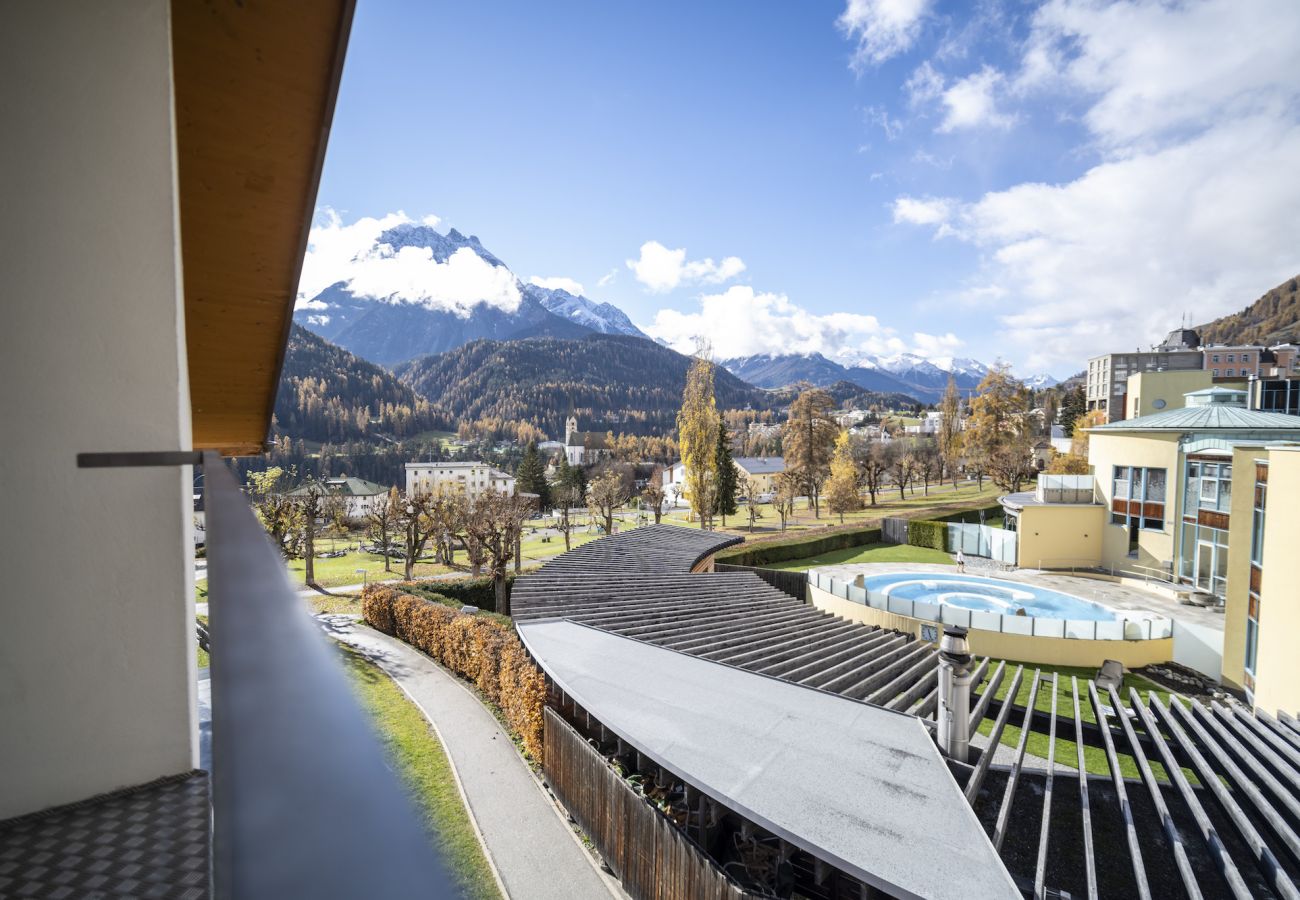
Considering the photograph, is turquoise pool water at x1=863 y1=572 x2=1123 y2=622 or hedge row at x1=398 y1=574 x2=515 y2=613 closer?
turquoise pool water at x1=863 y1=572 x2=1123 y2=622

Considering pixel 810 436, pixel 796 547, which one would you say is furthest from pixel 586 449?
pixel 796 547

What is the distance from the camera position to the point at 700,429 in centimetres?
3016

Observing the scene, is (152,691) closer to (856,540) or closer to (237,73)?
(237,73)

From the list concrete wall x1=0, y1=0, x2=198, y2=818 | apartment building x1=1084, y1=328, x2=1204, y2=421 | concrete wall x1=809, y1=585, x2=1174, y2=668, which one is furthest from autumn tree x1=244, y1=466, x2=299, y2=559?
apartment building x1=1084, y1=328, x2=1204, y2=421

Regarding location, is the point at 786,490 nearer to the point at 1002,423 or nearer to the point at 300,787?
the point at 1002,423

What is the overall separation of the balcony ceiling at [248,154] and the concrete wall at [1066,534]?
2425 cm

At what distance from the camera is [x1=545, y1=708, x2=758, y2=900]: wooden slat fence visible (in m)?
5.44

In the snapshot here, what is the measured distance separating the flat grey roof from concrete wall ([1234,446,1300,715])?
840cm

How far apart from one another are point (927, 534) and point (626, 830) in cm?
2391

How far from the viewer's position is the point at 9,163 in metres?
1.56

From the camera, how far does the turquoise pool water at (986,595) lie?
16734mm

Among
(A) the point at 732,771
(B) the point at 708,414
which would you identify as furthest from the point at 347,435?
(A) the point at 732,771

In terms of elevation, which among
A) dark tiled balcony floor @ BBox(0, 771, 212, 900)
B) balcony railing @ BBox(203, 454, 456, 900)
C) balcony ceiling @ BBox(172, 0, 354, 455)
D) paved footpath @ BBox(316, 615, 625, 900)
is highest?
balcony ceiling @ BBox(172, 0, 354, 455)

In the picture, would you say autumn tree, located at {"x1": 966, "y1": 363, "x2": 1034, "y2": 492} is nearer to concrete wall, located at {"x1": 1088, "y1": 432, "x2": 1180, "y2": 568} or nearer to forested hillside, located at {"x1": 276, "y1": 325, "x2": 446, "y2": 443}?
concrete wall, located at {"x1": 1088, "y1": 432, "x2": 1180, "y2": 568}
